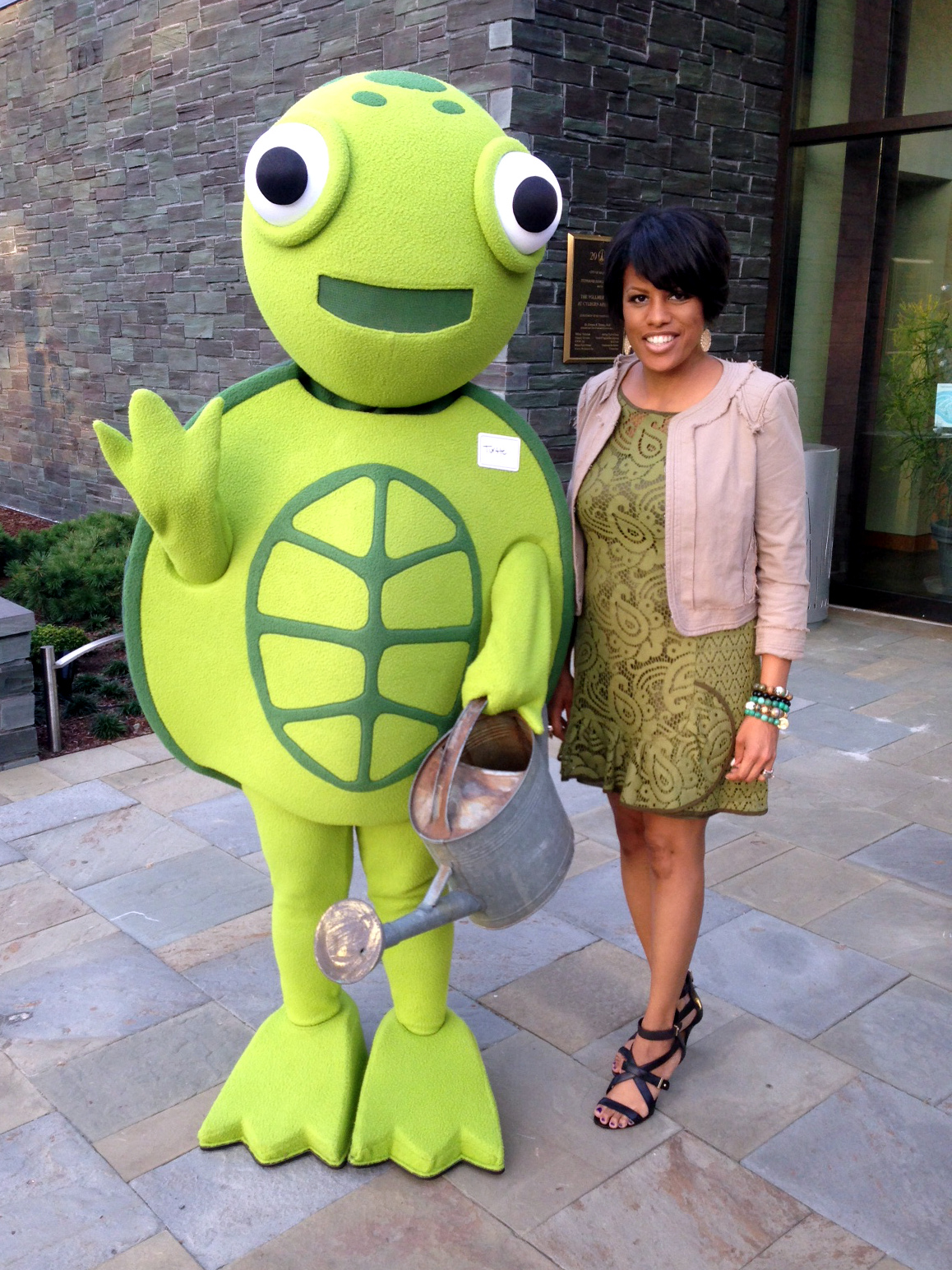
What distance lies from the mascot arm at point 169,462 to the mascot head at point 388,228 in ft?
0.89

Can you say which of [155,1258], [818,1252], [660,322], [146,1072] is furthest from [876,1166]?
[660,322]

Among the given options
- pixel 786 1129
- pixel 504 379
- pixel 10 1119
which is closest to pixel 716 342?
pixel 504 379

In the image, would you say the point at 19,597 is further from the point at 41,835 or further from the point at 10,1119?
the point at 10,1119

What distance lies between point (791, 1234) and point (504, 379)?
13.9ft

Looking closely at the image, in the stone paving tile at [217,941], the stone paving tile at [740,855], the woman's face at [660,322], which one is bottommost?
the stone paving tile at [217,941]

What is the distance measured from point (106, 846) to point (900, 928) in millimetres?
2582

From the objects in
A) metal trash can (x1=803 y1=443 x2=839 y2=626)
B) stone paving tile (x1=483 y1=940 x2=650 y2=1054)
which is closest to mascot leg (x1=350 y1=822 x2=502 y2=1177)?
stone paving tile (x1=483 y1=940 x2=650 y2=1054)

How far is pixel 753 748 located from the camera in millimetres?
2283

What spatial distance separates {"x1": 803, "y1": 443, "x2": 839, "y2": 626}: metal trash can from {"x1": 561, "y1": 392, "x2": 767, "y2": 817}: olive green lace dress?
429 cm

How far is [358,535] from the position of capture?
79.9 inches

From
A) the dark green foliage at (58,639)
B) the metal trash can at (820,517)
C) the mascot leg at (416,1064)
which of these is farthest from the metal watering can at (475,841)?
the metal trash can at (820,517)

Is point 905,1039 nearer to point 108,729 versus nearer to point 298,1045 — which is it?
point 298,1045

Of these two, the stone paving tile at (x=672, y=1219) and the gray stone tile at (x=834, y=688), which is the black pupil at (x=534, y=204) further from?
the gray stone tile at (x=834, y=688)

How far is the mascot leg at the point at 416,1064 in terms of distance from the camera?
229 cm
